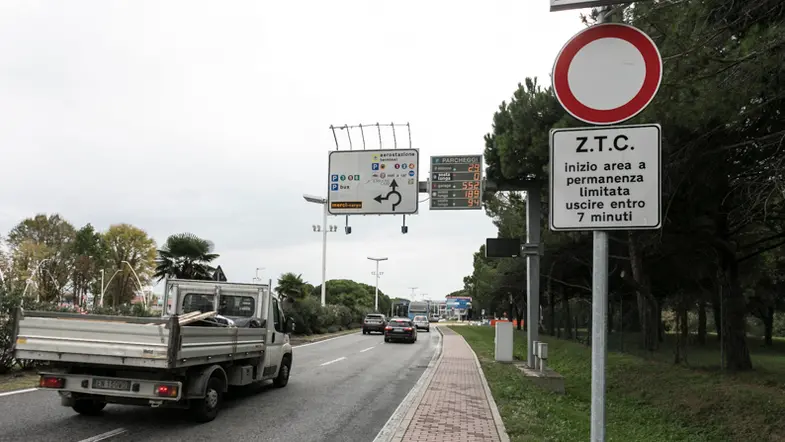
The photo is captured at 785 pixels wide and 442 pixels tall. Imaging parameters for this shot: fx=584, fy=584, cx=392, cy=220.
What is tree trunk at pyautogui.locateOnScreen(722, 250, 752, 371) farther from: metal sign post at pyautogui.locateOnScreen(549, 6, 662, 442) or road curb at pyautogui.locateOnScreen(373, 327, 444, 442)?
metal sign post at pyautogui.locateOnScreen(549, 6, 662, 442)

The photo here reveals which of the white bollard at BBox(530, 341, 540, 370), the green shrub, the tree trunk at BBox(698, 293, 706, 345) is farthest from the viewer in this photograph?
the green shrub

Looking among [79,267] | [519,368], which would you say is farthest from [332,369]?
[79,267]

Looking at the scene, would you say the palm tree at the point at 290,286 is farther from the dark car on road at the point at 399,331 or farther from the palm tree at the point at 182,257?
the palm tree at the point at 182,257

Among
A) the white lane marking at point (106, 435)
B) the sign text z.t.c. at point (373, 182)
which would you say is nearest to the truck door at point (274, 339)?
the white lane marking at point (106, 435)

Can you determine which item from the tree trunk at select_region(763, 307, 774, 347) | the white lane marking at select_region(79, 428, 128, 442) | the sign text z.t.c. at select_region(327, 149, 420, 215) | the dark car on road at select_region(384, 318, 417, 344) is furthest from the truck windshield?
the tree trunk at select_region(763, 307, 774, 347)

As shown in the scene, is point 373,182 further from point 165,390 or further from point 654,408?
point 165,390

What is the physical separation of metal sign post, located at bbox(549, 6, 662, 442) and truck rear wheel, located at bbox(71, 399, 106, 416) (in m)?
8.40

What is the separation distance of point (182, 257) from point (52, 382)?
1521cm

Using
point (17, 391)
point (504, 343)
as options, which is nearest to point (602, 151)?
point (17, 391)

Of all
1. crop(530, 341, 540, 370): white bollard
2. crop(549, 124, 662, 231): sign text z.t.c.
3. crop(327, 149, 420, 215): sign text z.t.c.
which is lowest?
crop(530, 341, 540, 370): white bollard

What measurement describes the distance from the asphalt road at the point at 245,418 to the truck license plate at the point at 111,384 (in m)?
0.56

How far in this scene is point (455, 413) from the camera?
979 cm

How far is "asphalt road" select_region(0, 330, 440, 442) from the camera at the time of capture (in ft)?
25.5

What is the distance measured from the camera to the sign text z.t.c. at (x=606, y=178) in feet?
9.48
